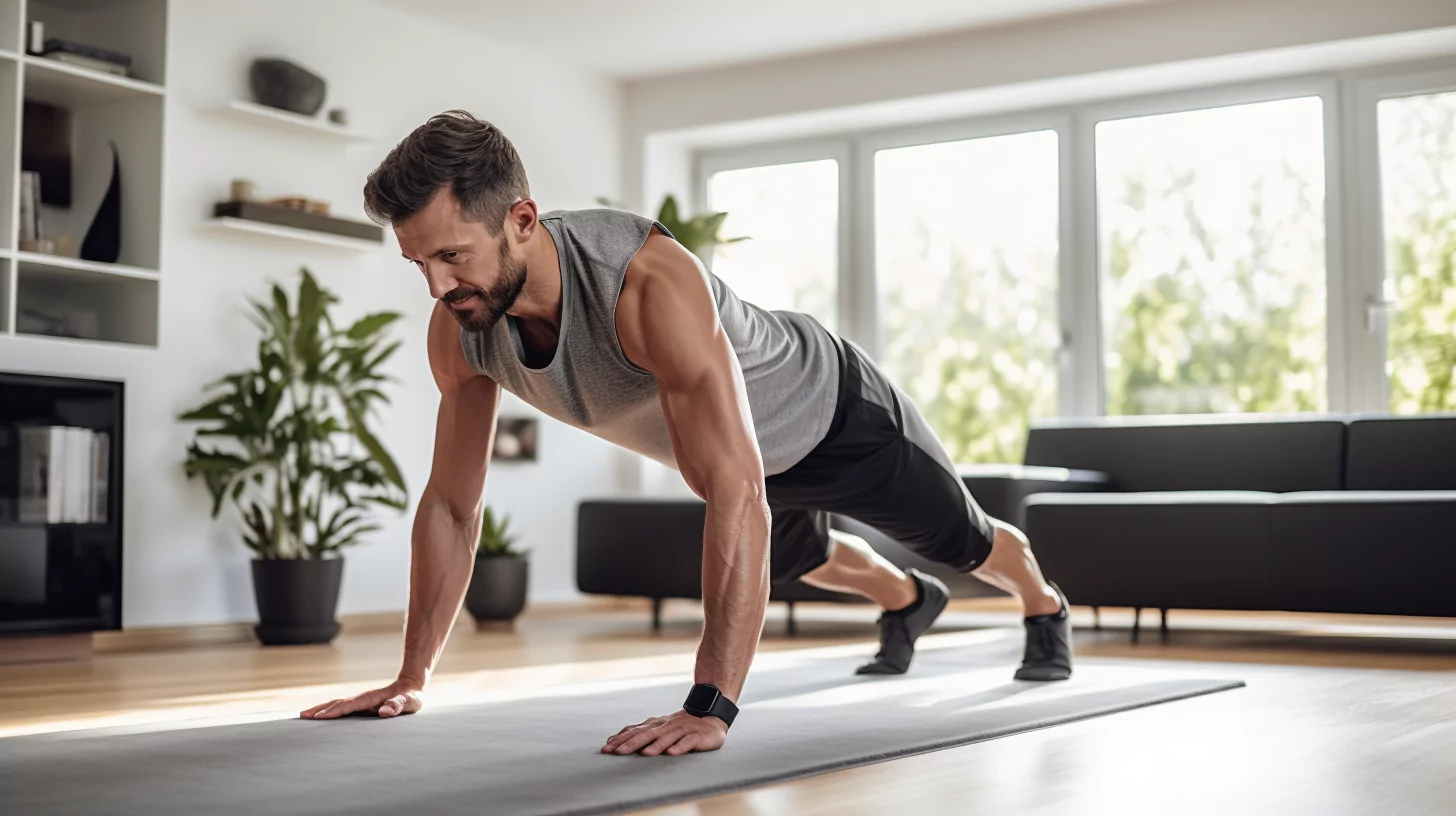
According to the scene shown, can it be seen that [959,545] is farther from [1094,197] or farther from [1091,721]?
[1094,197]

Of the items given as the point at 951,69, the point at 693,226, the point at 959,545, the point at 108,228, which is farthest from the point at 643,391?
the point at 951,69

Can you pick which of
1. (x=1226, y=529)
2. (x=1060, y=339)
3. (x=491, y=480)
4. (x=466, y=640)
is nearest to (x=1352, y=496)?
(x=1226, y=529)

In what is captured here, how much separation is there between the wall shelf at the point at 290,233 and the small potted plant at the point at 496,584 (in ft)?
3.35

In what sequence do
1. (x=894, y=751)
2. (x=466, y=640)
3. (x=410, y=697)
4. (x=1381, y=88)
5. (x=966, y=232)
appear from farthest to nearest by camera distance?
(x=966, y=232), (x=1381, y=88), (x=466, y=640), (x=410, y=697), (x=894, y=751)

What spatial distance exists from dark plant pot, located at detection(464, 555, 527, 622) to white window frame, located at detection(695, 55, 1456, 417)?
202 cm

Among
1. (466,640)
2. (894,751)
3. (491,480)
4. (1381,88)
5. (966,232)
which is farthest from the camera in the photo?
(966,232)

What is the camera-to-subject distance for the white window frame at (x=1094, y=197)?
210 inches

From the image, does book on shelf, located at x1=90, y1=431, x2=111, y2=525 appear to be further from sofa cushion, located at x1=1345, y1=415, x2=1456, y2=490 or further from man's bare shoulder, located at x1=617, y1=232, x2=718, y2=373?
sofa cushion, located at x1=1345, y1=415, x2=1456, y2=490

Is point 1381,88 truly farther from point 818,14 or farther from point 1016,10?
point 818,14

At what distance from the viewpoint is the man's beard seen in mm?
1921

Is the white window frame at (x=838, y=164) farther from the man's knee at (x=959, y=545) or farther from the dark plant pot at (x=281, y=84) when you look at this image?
the man's knee at (x=959, y=545)

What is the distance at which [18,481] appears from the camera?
12.4ft

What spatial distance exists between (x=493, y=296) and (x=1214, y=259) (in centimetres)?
435

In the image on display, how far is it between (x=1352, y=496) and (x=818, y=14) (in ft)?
9.05
